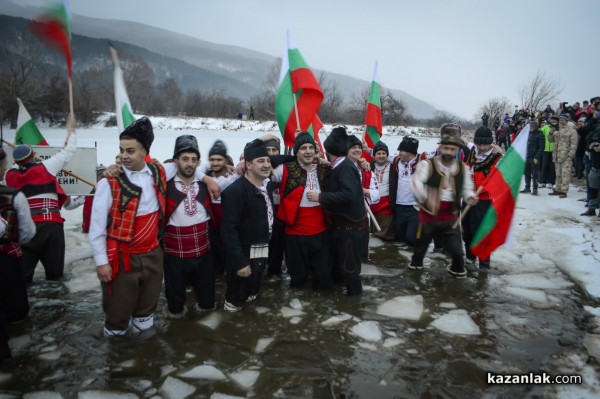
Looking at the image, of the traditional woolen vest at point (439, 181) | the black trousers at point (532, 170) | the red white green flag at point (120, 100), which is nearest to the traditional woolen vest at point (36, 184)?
the red white green flag at point (120, 100)

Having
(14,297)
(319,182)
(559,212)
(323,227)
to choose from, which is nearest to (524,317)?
(323,227)

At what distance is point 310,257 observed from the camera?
13.5 feet

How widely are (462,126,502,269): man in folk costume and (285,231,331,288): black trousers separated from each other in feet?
7.51

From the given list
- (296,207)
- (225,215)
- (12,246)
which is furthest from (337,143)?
(12,246)

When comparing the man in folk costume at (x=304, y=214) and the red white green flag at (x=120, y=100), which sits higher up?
the red white green flag at (x=120, y=100)

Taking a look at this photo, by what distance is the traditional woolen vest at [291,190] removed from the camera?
3.89 meters

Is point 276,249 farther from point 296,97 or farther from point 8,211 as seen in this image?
point 8,211

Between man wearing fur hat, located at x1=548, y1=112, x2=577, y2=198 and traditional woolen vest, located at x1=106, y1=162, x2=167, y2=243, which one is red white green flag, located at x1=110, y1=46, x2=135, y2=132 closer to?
traditional woolen vest, located at x1=106, y1=162, x2=167, y2=243

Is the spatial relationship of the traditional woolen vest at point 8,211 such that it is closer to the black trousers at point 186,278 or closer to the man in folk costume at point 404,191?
the black trousers at point 186,278

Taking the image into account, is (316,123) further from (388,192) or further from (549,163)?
(549,163)

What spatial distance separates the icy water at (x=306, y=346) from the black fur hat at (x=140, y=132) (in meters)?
1.66

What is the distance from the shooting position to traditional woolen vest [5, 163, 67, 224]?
3.92 metres

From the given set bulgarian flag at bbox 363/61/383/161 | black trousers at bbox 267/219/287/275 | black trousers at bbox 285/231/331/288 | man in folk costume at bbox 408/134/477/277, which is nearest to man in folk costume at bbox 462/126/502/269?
man in folk costume at bbox 408/134/477/277

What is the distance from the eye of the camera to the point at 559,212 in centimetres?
801
